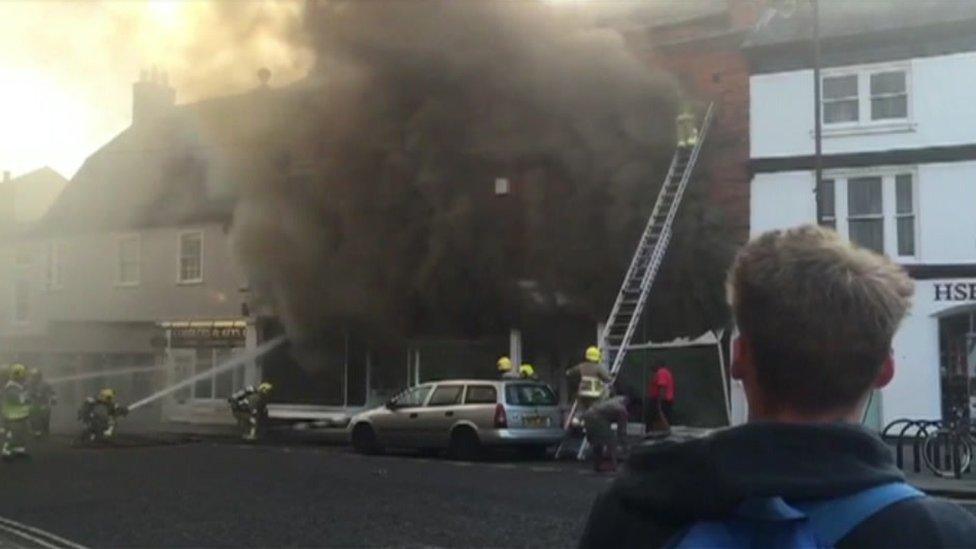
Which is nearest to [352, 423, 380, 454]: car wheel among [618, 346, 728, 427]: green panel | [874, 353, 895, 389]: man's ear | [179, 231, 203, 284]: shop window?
[618, 346, 728, 427]: green panel

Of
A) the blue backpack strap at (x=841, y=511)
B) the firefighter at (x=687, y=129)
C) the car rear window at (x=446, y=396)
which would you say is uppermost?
the firefighter at (x=687, y=129)

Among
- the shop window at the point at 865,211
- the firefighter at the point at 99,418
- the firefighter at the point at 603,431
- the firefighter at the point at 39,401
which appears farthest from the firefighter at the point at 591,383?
the firefighter at the point at 39,401

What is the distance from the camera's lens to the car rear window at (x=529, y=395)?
16.6 metres

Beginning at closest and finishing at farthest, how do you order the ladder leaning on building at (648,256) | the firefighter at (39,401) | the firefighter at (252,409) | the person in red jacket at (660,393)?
the person in red jacket at (660,393) → the ladder leaning on building at (648,256) → the firefighter at (39,401) → the firefighter at (252,409)

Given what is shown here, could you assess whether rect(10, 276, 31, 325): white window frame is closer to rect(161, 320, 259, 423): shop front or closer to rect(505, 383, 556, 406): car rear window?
rect(161, 320, 259, 423): shop front

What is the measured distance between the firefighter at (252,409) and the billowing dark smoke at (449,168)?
2.89m

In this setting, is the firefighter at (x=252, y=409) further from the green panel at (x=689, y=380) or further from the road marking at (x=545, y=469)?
the road marking at (x=545, y=469)

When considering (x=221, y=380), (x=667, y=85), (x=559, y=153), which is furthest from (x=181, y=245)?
(x=667, y=85)

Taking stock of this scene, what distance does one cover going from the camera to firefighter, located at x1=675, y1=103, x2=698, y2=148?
20.9 metres

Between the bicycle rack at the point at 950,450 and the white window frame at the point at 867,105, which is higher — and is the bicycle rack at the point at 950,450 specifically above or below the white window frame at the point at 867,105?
below

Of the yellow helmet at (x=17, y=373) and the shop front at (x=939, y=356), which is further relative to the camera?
the shop front at (x=939, y=356)

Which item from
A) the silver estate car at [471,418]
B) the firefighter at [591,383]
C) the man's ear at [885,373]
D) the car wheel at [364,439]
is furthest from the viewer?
the car wheel at [364,439]

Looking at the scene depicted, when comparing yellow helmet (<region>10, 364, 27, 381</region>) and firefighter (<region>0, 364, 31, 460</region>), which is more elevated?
yellow helmet (<region>10, 364, 27, 381</region>)

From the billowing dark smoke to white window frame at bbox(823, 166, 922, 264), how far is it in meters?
3.66
